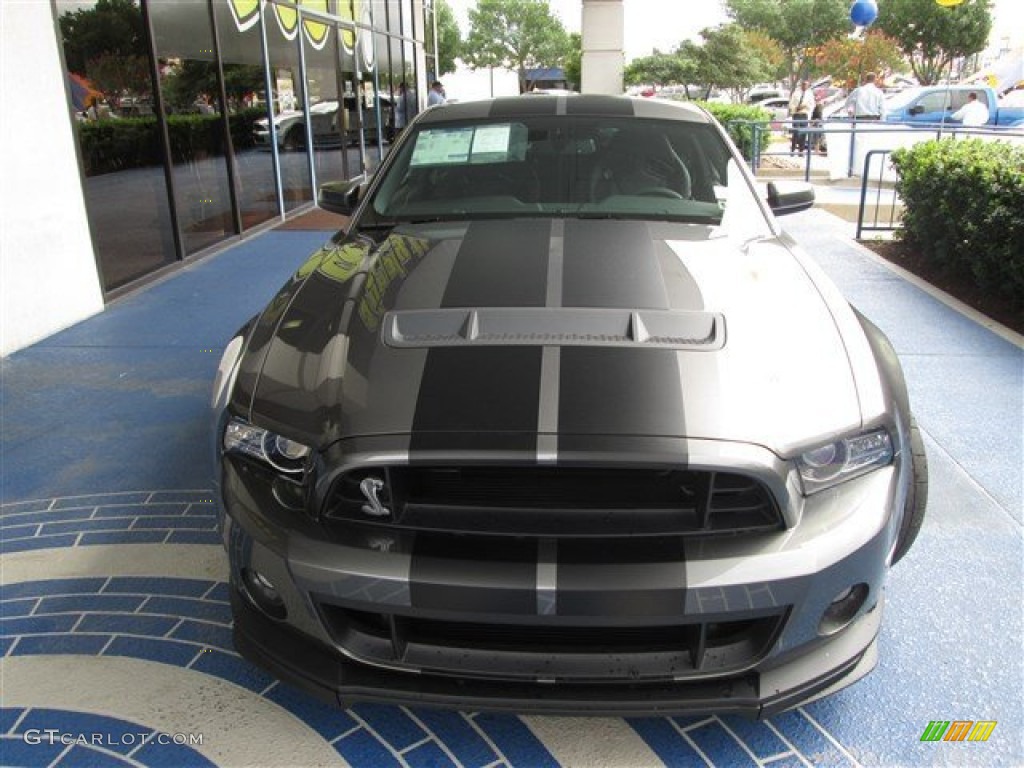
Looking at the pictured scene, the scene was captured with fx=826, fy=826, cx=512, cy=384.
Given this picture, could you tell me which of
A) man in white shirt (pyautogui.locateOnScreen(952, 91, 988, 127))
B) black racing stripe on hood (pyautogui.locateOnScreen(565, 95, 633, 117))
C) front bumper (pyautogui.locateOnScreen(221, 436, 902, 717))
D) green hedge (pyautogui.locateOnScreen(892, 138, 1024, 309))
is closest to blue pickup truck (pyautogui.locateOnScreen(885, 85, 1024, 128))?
man in white shirt (pyautogui.locateOnScreen(952, 91, 988, 127))

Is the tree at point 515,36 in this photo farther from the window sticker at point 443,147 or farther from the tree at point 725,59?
the window sticker at point 443,147

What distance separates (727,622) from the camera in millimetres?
1794

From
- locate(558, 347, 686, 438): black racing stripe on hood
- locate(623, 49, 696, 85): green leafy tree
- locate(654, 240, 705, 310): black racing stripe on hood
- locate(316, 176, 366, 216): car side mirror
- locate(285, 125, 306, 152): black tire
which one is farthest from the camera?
locate(623, 49, 696, 85): green leafy tree

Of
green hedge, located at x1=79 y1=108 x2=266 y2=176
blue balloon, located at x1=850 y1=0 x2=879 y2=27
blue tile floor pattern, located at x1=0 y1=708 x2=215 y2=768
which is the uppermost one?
blue balloon, located at x1=850 y1=0 x2=879 y2=27

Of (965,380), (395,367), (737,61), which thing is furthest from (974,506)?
(737,61)

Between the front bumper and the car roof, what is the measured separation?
84.1 inches

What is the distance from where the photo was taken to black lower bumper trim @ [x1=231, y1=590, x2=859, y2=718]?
1.81m

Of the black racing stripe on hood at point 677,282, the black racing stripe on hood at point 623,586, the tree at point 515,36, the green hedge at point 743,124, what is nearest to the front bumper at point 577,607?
the black racing stripe on hood at point 623,586

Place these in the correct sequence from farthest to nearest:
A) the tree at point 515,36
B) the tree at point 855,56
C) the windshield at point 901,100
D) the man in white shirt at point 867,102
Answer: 1. the tree at point 515,36
2. the tree at point 855,56
3. the windshield at point 901,100
4. the man in white shirt at point 867,102

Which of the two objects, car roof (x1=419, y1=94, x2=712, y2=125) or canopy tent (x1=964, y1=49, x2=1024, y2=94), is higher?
canopy tent (x1=964, y1=49, x2=1024, y2=94)

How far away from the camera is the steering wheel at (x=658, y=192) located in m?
3.24

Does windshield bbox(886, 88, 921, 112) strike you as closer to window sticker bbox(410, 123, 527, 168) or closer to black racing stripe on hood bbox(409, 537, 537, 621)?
window sticker bbox(410, 123, 527, 168)

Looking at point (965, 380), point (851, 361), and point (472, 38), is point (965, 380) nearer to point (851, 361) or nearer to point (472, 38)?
point (851, 361)

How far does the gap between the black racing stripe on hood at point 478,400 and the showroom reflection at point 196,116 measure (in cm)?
546
